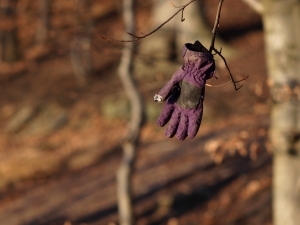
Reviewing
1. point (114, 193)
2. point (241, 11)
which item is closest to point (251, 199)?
point (114, 193)

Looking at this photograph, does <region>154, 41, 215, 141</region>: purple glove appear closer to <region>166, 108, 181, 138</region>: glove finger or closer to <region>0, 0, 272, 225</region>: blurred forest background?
<region>166, 108, 181, 138</region>: glove finger

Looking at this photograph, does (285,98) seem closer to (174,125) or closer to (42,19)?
(174,125)

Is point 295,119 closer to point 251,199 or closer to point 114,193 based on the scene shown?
point 251,199

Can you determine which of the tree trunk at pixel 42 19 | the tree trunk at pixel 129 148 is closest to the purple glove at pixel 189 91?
the tree trunk at pixel 129 148

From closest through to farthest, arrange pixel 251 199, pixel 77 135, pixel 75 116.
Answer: pixel 251 199, pixel 77 135, pixel 75 116

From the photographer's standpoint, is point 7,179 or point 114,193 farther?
point 7,179

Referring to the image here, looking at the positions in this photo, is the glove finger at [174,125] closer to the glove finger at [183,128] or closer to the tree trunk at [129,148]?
the glove finger at [183,128]
